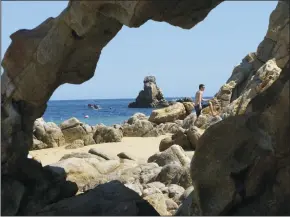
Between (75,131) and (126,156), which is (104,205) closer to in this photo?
(126,156)

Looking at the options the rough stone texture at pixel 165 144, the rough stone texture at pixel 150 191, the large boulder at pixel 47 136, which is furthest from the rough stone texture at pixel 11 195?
the large boulder at pixel 47 136

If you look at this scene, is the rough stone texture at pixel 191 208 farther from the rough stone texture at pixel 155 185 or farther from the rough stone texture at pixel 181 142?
the rough stone texture at pixel 181 142

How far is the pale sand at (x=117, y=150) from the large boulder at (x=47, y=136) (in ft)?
1.95

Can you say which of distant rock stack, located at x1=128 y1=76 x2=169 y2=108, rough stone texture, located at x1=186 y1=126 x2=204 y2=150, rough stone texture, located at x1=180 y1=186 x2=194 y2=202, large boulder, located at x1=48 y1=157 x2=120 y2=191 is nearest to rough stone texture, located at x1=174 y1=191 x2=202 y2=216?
rough stone texture, located at x1=180 y1=186 x2=194 y2=202

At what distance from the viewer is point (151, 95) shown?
76125mm

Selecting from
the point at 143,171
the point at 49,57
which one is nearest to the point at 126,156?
the point at 143,171

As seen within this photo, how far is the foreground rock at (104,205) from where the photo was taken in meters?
8.22

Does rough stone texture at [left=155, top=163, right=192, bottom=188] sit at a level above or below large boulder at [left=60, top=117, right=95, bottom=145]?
above

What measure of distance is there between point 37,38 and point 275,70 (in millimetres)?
9219

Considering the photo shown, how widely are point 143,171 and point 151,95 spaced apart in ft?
212

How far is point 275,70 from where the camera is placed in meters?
15.1

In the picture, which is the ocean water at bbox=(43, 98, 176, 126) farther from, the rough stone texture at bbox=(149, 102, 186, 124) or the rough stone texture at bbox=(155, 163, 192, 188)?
the rough stone texture at bbox=(155, 163, 192, 188)

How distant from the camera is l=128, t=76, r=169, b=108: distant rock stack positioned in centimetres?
7470

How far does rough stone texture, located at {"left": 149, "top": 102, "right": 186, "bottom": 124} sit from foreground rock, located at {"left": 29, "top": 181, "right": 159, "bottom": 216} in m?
18.8
